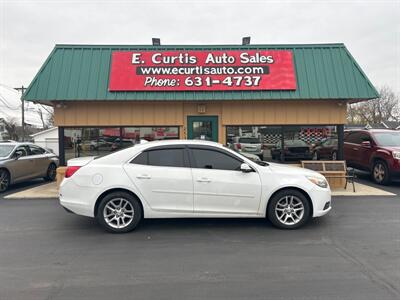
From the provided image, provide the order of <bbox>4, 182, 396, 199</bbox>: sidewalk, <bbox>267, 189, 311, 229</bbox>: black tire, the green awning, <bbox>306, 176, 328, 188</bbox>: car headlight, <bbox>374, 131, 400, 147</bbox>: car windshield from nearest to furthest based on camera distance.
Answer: <bbox>267, 189, 311, 229</bbox>: black tire
<bbox>306, 176, 328, 188</bbox>: car headlight
<bbox>4, 182, 396, 199</bbox>: sidewalk
the green awning
<bbox>374, 131, 400, 147</bbox>: car windshield

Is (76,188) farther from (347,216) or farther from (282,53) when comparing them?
Result: (282,53)

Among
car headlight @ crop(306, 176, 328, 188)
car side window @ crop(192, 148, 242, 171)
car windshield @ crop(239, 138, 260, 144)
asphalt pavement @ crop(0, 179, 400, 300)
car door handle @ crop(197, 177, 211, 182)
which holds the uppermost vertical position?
car windshield @ crop(239, 138, 260, 144)

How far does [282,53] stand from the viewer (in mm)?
10617

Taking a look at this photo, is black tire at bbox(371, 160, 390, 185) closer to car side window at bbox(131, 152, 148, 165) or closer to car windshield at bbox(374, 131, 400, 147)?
car windshield at bbox(374, 131, 400, 147)

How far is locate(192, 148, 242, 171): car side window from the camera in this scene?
19.2ft

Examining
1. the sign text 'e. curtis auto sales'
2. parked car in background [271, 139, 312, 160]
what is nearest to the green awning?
the sign text 'e. curtis auto sales'

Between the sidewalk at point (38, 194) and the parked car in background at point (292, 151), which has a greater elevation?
the parked car in background at point (292, 151)

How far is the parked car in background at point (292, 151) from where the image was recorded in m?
10.9

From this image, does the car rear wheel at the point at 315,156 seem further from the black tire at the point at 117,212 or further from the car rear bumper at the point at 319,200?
the black tire at the point at 117,212

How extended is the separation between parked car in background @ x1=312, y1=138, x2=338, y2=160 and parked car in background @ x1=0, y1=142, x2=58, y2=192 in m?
9.90

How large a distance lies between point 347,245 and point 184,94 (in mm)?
6667

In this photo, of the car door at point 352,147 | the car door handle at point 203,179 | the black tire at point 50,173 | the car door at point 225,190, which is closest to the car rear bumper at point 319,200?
the car door at point 225,190

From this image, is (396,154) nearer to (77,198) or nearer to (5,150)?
(77,198)

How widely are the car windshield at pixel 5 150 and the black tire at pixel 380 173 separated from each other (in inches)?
493
